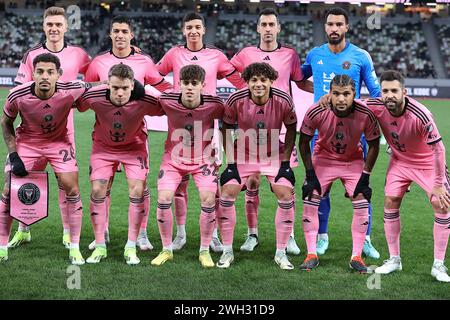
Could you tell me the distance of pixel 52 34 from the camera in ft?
20.6

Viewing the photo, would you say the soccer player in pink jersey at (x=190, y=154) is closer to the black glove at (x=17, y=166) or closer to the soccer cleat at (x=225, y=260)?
the soccer cleat at (x=225, y=260)

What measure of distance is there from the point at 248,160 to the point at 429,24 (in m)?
34.7

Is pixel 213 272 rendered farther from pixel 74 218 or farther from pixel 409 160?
pixel 409 160

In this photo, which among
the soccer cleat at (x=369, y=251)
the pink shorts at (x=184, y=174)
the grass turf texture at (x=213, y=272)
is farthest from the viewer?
the soccer cleat at (x=369, y=251)

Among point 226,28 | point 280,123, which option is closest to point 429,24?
point 226,28

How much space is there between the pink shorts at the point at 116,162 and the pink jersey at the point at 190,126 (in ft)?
0.95

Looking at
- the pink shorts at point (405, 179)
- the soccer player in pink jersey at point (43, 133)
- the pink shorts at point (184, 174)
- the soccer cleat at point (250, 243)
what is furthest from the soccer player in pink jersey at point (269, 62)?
the soccer player in pink jersey at point (43, 133)

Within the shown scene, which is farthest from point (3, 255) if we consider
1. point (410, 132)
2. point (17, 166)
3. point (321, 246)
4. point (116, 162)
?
point (410, 132)

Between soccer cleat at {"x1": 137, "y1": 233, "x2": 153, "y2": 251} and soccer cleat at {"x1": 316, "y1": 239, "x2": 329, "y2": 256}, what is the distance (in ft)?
5.52

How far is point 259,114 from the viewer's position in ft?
18.6

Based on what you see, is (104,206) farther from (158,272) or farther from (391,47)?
(391,47)

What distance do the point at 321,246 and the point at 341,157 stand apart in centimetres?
102

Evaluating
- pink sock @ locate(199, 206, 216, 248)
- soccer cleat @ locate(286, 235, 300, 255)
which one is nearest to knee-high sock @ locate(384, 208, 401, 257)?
soccer cleat @ locate(286, 235, 300, 255)

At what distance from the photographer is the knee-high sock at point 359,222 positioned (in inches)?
219
